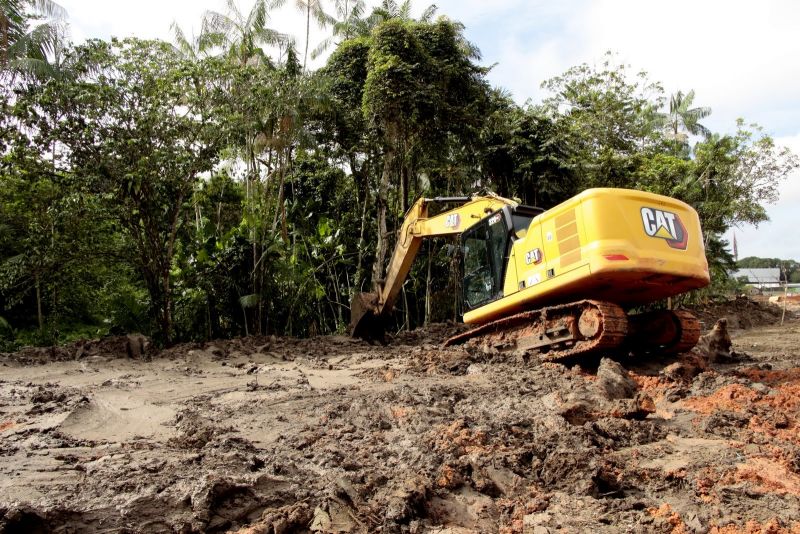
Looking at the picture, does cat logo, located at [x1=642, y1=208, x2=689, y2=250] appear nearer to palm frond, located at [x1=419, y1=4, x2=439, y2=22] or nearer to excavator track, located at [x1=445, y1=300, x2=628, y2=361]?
excavator track, located at [x1=445, y1=300, x2=628, y2=361]

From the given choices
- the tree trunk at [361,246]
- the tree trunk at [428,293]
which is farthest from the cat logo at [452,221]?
the tree trunk at [361,246]

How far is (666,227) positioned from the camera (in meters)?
7.28

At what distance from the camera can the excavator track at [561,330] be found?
7059 millimetres

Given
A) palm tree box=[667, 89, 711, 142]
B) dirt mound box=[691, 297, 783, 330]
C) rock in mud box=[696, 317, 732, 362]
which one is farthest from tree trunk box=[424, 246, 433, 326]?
palm tree box=[667, 89, 711, 142]

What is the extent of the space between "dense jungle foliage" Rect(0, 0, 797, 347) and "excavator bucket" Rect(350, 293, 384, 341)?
6.65 ft

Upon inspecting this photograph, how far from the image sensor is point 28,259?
11547 millimetres

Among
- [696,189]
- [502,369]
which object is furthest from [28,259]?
[696,189]

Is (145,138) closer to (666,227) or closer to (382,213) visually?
(382,213)

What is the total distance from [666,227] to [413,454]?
5026mm

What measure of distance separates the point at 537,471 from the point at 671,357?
5464mm

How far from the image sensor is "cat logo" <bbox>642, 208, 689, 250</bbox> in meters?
7.14

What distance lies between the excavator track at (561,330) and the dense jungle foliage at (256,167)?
4.50 meters

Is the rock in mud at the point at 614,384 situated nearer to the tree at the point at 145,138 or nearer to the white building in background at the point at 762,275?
the tree at the point at 145,138

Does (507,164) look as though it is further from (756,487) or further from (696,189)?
(756,487)
